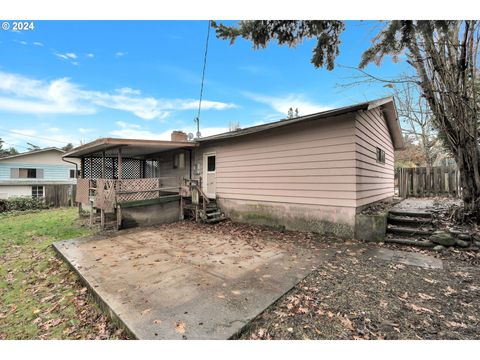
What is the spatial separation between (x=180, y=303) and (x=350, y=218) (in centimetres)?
466

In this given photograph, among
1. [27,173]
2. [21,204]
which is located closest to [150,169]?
[21,204]

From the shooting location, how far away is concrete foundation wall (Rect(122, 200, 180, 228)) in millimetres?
7453

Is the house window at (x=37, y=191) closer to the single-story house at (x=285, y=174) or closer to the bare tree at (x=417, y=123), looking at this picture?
the single-story house at (x=285, y=174)

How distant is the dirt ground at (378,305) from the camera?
86.7 inches

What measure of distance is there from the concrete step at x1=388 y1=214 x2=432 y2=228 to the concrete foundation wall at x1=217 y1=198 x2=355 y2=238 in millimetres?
1248

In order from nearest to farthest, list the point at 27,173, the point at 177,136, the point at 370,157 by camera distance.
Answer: the point at 370,157 < the point at 177,136 < the point at 27,173

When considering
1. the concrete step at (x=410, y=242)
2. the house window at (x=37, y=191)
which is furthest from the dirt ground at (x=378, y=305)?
the house window at (x=37, y=191)

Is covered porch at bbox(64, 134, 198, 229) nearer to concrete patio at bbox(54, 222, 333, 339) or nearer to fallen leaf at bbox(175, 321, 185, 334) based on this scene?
concrete patio at bbox(54, 222, 333, 339)

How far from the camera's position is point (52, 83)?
998 cm

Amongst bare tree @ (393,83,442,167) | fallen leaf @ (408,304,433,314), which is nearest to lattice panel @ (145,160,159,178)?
fallen leaf @ (408,304,433,314)

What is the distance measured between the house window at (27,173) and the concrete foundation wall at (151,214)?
17648 mm

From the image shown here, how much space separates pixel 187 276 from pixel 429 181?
12.0 meters

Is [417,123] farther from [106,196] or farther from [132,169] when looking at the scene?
[106,196]

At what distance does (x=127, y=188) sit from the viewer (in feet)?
24.5
